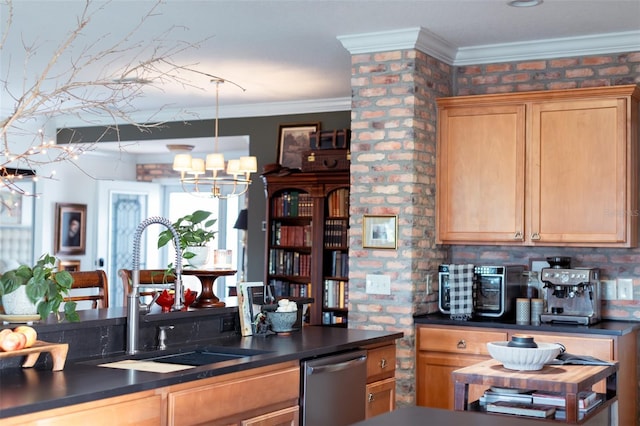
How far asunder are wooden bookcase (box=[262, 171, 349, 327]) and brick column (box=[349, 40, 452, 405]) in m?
1.86

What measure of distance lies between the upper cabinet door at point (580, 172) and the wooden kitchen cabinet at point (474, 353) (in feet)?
1.97

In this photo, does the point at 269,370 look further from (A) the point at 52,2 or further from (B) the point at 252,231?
(B) the point at 252,231

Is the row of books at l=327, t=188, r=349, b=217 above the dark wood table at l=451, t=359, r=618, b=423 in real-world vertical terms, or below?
above

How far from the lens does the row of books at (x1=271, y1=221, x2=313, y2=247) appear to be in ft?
24.3

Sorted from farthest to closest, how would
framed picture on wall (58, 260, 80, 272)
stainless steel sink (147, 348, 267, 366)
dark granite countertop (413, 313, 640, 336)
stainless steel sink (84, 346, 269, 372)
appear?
framed picture on wall (58, 260, 80, 272), dark granite countertop (413, 313, 640, 336), stainless steel sink (147, 348, 267, 366), stainless steel sink (84, 346, 269, 372)

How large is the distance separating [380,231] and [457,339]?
788 millimetres

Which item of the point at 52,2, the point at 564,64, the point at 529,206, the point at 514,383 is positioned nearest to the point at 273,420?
the point at 514,383

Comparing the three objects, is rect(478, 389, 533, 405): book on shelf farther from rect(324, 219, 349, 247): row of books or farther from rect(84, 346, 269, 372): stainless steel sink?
rect(324, 219, 349, 247): row of books

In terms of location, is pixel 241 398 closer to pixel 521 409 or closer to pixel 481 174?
pixel 521 409

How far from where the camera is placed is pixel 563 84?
5.21 m

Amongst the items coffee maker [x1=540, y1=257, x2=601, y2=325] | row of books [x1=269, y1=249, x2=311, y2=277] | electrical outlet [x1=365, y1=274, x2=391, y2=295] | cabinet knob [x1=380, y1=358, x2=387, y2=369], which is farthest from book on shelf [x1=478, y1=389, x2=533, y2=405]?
row of books [x1=269, y1=249, x2=311, y2=277]

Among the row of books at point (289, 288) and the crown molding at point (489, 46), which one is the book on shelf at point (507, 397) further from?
the row of books at point (289, 288)

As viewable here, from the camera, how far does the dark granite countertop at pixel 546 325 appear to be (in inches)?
179

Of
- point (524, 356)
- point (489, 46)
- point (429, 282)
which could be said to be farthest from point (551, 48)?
point (524, 356)
